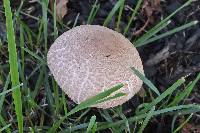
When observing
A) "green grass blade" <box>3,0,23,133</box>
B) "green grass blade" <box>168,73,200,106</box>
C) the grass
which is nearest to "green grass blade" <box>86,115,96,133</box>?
the grass

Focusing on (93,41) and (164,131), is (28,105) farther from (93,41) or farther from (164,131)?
(164,131)

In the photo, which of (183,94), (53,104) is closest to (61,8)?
(53,104)

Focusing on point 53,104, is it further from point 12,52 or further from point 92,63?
point 12,52

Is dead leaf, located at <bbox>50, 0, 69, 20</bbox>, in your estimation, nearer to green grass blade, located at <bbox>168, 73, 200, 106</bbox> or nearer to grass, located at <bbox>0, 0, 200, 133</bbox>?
grass, located at <bbox>0, 0, 200, 133</bbox>

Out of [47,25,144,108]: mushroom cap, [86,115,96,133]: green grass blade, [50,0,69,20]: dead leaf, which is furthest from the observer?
[50,0,69,20]: dead leaf

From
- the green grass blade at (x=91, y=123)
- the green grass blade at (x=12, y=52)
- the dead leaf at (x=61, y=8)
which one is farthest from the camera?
the dead leaf at (x=61, y=8)

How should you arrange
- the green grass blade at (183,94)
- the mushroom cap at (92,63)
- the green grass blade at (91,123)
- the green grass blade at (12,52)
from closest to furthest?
the green grass blade at (12,52) → the green grass blade at (91,123) → the mushroom cap at (92,63) → the green grass blade at (183,94)

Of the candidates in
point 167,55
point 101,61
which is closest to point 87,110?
point 101,61

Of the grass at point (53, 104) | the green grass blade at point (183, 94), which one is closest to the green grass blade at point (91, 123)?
the grass at point (53, 104)

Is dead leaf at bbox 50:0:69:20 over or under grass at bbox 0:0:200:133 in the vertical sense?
over

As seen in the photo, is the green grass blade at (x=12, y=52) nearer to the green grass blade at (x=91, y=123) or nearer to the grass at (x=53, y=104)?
the grass at (x=53, y=104)
